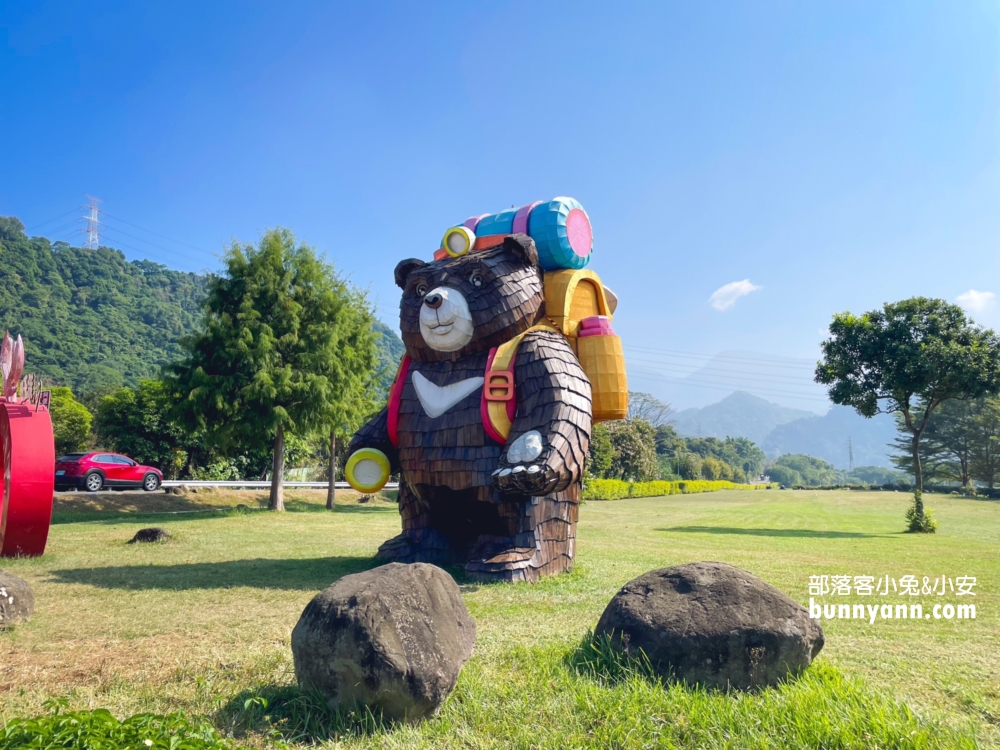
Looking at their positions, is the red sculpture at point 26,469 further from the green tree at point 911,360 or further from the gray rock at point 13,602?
the green tree at point 911,360

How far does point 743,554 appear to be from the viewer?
1028 cm

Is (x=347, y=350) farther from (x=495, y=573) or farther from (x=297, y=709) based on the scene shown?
(x=297, y=709)

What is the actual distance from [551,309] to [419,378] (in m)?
1.62

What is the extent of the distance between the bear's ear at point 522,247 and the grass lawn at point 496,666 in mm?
3314

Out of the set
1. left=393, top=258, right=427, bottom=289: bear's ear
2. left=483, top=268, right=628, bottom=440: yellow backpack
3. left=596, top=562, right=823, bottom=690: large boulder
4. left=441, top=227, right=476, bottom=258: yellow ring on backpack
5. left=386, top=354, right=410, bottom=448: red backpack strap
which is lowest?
left=596, top=562, right=823, bottom=690: large boulder

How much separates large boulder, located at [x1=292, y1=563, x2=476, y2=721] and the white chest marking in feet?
11.2

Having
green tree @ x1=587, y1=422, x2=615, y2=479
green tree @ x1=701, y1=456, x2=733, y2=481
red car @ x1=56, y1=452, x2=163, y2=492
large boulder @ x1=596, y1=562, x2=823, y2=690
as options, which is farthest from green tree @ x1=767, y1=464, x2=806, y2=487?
large boulder @ x1=596, y1=562, x2=823, y2=690

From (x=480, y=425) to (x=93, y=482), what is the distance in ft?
50.6

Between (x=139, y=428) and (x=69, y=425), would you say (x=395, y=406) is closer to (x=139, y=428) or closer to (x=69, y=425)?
(x=139, y=428)

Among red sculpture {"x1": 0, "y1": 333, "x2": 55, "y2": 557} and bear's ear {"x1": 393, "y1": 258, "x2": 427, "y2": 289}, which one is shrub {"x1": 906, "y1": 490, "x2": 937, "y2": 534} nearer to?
bear's ear {"x1": 393, "y1": 258, "x2": 427, "y2": 289}

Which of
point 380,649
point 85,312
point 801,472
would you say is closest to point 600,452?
point 380,649

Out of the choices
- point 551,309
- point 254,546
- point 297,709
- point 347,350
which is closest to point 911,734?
point 297,709

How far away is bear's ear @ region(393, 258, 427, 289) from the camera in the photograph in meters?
7.50

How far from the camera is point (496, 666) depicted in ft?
12.5
